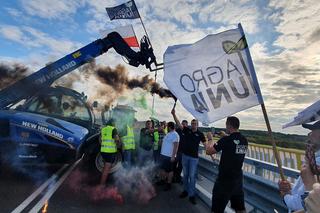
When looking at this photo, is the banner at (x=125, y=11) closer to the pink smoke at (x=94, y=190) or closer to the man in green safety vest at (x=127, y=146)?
the man in green safety vest at (x=127, y=146)

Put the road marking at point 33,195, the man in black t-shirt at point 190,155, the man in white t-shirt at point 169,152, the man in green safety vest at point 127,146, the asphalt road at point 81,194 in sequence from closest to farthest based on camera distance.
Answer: the road marking at point 33,195 < the asphalt road at point 81,194 < the man in black t-shirt at point 190,155 < the man in white t-shirt at point 169,152 < the man in green safety vest at point 127,146

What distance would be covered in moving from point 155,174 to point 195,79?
6.23m

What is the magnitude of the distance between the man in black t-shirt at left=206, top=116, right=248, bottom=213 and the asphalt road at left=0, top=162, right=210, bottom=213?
1515mm

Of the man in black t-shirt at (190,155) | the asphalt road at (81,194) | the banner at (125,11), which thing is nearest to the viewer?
the asphalt road at (81,194)

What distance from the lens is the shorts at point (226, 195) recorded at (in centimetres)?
513

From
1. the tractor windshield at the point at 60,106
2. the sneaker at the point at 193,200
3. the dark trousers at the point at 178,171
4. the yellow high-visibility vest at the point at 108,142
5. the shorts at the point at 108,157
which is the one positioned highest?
the tractor windshield at the point at 60,106

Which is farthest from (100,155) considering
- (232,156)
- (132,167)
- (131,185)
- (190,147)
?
(232,156)

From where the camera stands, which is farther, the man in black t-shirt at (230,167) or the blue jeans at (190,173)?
the blue jeans at (190,173)

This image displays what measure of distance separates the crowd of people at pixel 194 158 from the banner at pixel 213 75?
2.42 ft

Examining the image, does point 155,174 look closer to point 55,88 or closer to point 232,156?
point 55,88

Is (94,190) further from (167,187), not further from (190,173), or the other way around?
(190,173)

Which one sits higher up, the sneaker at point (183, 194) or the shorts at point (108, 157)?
the shorts at point (108, 157)

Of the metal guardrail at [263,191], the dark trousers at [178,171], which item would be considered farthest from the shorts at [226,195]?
the dark trousers at [178,171]

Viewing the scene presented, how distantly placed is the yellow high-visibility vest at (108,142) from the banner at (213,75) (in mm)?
3830
